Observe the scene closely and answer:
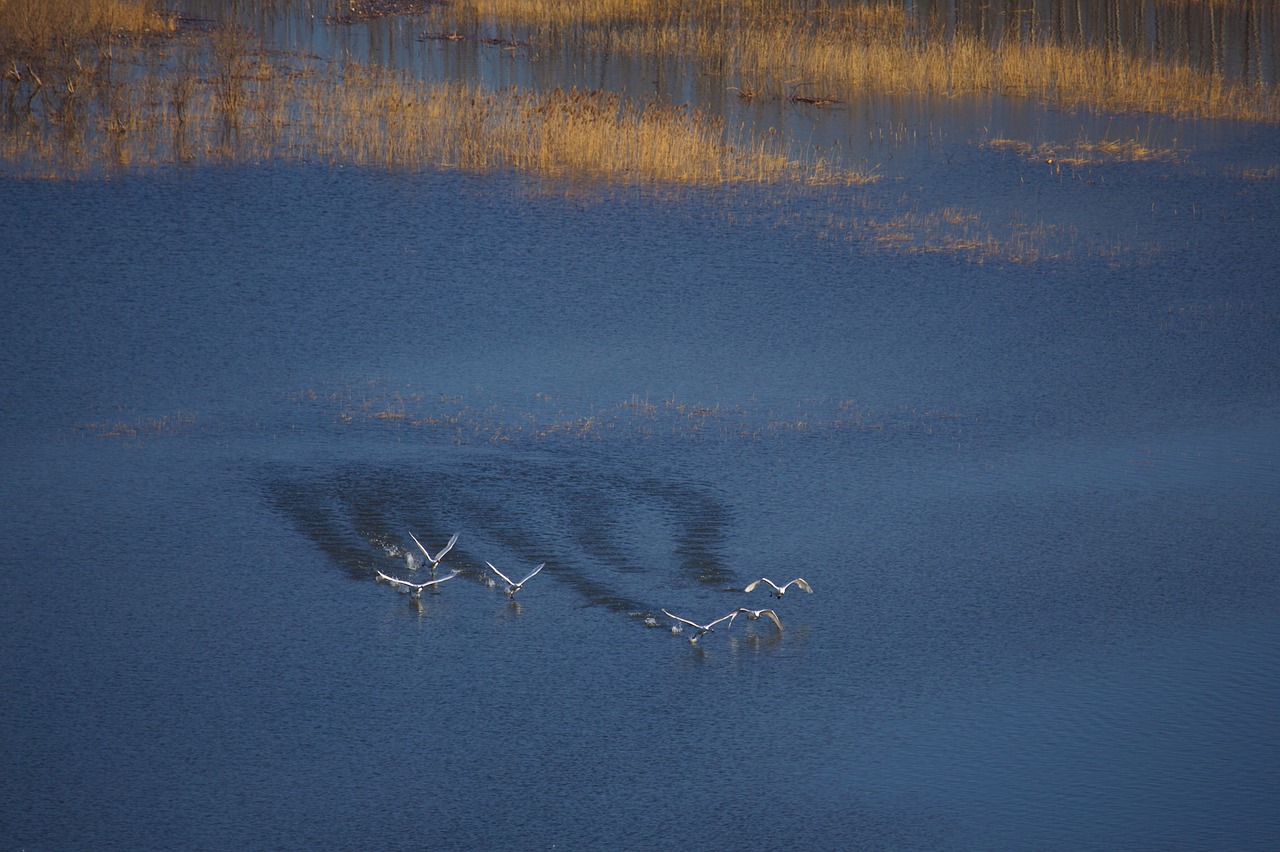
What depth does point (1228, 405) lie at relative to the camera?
28.4ft

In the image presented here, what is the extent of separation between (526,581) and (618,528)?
71 centimetres

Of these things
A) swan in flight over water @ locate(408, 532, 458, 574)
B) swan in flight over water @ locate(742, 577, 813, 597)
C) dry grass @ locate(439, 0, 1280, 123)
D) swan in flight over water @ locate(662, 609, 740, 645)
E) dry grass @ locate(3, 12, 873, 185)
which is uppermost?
dry grass @ locate(439, 0, 1280, 123)

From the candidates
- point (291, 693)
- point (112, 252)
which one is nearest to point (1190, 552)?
point (291, 693)

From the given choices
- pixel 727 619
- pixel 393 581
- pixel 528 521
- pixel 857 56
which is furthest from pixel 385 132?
pixel 727 619

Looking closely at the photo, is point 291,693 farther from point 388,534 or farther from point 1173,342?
point 1173,342

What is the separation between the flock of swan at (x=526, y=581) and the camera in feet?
19.1

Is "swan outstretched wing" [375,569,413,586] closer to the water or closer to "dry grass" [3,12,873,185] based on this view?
the water

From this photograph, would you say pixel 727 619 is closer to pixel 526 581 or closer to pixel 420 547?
pixel 526 581

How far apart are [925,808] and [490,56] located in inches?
647

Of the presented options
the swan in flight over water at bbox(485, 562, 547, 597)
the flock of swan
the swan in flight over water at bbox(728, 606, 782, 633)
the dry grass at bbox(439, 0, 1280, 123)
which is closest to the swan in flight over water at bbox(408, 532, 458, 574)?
the flock of swan

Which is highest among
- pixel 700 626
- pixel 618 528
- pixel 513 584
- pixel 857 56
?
pixel 857 56

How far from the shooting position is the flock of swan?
5.81 metres

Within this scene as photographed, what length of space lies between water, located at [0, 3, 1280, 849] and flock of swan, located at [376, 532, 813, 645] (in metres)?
0.07

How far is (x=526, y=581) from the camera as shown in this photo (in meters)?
6.17
